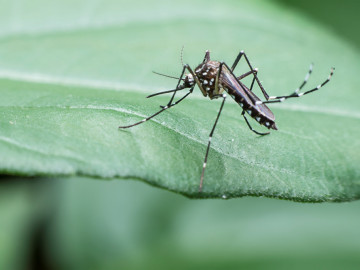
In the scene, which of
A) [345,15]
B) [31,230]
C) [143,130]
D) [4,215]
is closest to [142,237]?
[31,230]

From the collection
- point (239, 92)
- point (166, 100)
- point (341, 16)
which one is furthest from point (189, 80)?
point (341, 16)

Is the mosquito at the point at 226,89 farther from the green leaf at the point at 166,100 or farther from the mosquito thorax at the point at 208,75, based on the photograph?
the green leaf at the point at 166,100

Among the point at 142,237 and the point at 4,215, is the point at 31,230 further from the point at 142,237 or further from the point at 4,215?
the point at 142,237

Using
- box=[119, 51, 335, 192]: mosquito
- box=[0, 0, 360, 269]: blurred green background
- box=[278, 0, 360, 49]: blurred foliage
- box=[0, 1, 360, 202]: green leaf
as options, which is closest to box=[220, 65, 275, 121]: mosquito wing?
box=[119, 51, 335, 192]: mosquito

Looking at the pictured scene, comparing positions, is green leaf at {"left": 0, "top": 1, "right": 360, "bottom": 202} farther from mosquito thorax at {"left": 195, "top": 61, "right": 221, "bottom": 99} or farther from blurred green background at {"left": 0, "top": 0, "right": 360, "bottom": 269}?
blurred green background at {"left": 0, "top": 0, "right": 360, "bottom": 269}

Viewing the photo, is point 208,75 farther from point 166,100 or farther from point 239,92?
point 166,100

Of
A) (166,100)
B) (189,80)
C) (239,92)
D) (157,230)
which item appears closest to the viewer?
(239,92)

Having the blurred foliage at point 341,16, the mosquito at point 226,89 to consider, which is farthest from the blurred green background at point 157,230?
the mosquito at point 226,89
